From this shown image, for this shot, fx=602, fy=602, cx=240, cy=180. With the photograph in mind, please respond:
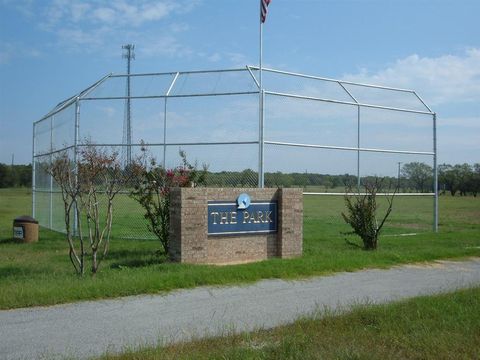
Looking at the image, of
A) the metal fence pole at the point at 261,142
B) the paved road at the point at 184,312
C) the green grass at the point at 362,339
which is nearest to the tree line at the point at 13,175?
the metal fence pole at the point at 261,142

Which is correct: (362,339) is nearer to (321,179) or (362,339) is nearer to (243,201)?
(243,201)

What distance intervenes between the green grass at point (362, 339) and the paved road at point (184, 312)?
445 millimetres

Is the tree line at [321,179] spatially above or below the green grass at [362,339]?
above

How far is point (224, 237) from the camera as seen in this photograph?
37.0 feet

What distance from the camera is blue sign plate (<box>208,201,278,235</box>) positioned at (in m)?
11.2

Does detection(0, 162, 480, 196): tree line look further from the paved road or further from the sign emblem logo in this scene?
the paved road

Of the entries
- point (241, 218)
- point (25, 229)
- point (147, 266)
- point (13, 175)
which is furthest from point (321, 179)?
point (13, 175)

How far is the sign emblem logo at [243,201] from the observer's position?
11445 millimetres

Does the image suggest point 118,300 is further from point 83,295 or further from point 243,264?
point 243,264

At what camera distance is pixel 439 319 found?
22.5ft

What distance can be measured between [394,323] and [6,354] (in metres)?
4.00

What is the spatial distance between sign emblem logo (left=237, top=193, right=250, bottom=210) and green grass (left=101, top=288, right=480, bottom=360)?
4.43 meters

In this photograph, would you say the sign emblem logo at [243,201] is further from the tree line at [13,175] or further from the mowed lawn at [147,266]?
the tree line at [13,175]

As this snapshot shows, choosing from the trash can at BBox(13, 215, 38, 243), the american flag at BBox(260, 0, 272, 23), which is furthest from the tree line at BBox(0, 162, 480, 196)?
the trash can at BBox(13, 215, 38, 243)
